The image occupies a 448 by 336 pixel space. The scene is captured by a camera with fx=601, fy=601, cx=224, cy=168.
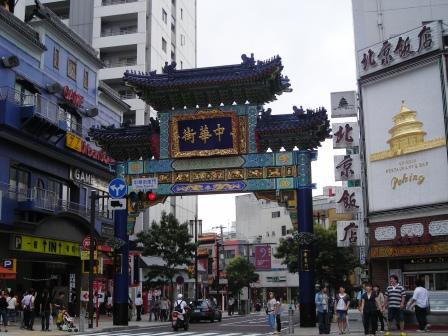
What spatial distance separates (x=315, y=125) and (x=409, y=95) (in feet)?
19.3

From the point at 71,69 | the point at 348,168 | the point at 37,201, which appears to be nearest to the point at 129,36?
the point at 71,69

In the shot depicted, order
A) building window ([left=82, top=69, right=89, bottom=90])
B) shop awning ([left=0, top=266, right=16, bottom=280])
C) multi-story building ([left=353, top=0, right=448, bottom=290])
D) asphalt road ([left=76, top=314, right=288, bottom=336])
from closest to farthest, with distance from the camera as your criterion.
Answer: asphalt road ([left=76, top=314, right=288, bottom=336]) < shop awning ([left=0, top=266, right=16, bottom=280]) < multi-story building ([left=353, top=0, right=448, bottom=290]) < building window ([left=82, top=69, right=89, bottom=90])

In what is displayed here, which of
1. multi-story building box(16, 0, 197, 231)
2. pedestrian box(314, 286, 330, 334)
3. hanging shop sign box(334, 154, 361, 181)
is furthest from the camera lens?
multi-story building box(16, 0, 197, 231)

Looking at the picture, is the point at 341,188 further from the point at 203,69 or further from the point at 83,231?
the point at 83,231

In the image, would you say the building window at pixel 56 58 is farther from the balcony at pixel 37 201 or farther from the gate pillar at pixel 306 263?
the gate pillar at pixel 306 263

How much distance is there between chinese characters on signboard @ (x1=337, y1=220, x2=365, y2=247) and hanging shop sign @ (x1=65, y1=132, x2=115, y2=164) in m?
14.3

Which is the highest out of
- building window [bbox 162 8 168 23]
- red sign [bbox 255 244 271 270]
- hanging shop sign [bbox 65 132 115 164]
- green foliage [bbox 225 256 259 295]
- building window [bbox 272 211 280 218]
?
building window [bbox 162 8 168 23]

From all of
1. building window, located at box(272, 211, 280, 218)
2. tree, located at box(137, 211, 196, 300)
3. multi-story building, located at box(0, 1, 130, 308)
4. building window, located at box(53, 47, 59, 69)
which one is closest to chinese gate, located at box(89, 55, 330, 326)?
multi-story building, located at box(0, 1, 130, 308)

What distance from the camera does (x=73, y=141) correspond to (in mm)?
36094

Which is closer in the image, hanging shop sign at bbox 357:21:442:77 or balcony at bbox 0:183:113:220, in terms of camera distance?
hanging shop sign at bbox 357:21:442:77

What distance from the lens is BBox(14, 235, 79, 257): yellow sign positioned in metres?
31.1

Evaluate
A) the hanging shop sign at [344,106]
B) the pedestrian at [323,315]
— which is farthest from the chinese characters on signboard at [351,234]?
the pedestrian at [323,315]

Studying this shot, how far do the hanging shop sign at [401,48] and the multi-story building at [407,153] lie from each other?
1.9 inches

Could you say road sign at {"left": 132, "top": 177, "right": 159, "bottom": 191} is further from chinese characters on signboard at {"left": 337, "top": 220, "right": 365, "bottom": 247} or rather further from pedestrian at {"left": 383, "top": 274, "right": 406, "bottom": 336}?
pedestrian at {"left": 383, "top": 274, "right": 406, "bottom": 336}
